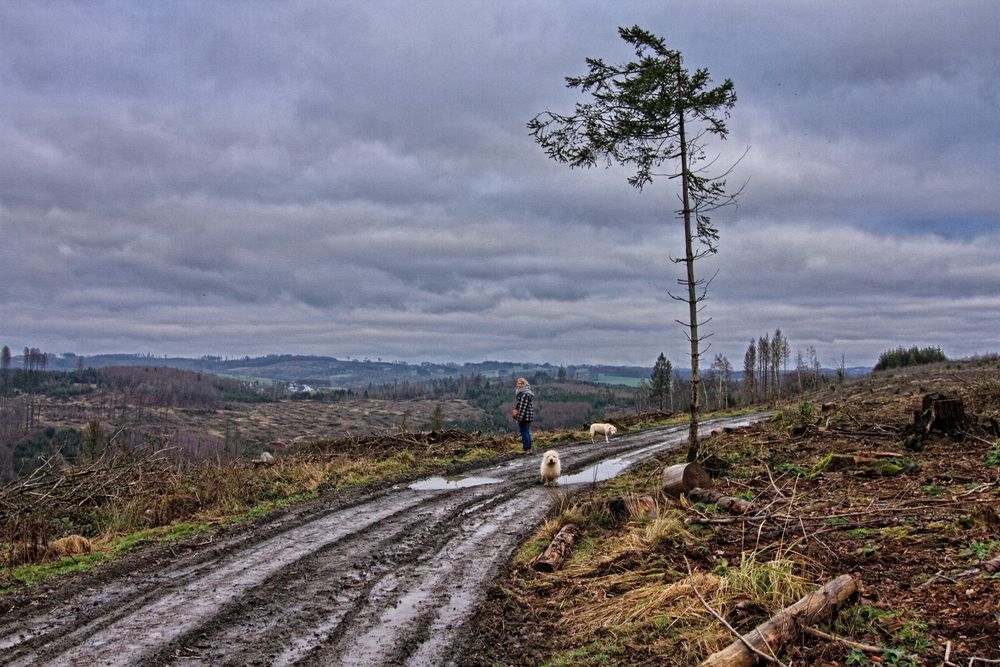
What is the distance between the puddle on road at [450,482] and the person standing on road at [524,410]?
478 cm

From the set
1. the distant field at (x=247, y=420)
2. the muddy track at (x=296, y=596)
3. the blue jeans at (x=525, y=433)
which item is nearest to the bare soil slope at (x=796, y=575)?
the muddy track at (x=296, y=596)

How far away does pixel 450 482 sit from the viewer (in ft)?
50.1

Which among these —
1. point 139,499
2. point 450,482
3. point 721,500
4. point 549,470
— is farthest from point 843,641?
point 139,499

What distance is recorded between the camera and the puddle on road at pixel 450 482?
47.5 feet

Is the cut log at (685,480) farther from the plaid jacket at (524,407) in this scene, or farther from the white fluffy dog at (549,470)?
the plaid jacket at (524,407)

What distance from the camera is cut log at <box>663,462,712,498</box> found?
10.5 meters

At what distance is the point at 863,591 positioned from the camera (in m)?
5.33

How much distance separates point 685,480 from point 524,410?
1033 centimetres

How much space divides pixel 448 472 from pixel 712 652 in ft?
40.6

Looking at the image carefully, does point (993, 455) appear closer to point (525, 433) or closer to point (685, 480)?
point (685, 480)

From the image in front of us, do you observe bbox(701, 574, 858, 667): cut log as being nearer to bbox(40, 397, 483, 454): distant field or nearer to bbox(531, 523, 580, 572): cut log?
bbox(531, 523, 580, 572): cut log

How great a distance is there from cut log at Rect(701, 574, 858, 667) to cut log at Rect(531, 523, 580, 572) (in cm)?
358

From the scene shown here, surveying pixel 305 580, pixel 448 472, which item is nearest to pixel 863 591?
pixel 305 580

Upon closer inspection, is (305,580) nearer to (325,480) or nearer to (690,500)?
(690,500)
